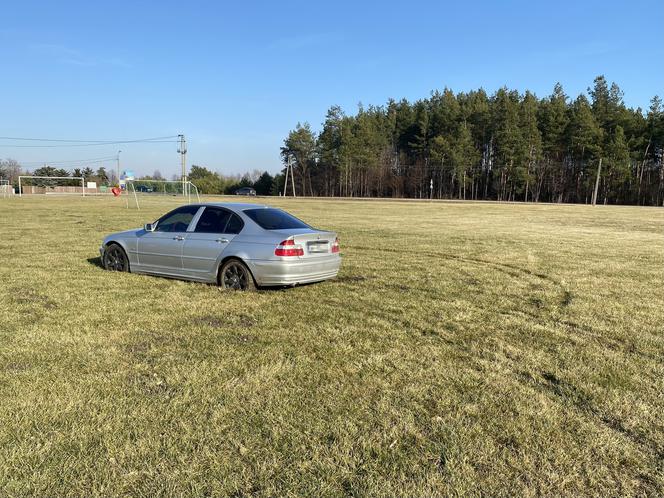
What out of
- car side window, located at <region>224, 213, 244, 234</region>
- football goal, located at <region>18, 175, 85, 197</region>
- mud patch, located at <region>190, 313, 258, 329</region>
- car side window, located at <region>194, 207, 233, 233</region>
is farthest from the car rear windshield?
football goal, located at <region>18, 175, 85, 197</region>

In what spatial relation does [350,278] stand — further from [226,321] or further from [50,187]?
[50,187]

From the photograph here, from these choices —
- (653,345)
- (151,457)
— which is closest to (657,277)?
(653,345)

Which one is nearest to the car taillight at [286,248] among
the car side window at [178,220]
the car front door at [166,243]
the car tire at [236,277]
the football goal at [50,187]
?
the car tire at [236,277]

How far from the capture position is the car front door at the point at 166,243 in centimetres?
801

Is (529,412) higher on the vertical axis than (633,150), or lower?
lower

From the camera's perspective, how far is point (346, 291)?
25.0ft

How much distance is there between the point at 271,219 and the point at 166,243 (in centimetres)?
195

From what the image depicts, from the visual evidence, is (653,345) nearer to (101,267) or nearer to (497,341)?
(497,341)

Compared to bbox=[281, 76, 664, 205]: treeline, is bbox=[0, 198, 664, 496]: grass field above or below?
below

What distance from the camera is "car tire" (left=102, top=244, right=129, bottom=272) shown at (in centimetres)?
888

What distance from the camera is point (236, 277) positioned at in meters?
7.43

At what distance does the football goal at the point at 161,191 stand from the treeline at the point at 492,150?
4582cm

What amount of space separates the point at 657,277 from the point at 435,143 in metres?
71.0

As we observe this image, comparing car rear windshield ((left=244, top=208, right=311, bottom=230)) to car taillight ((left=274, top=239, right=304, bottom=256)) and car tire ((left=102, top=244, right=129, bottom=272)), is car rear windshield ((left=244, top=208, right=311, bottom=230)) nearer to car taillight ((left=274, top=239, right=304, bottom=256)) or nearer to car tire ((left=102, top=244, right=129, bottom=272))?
car taillight ((left=274, top=239, right=304, bottom=256))
